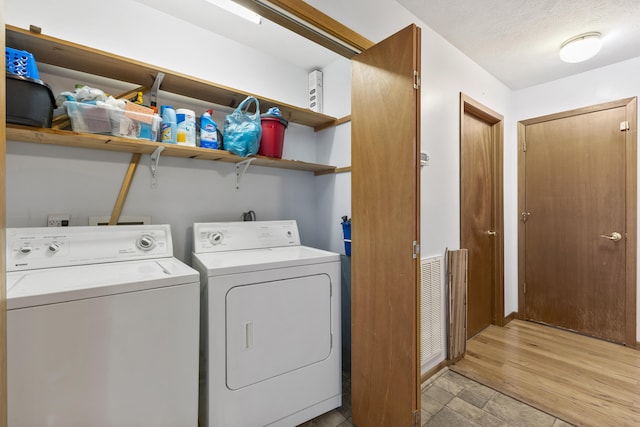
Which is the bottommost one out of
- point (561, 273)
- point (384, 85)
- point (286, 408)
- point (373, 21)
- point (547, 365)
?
point (547, 365)

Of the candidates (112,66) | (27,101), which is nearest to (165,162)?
(112,66)

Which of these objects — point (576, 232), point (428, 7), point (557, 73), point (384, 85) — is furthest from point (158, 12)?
point (576, 232)

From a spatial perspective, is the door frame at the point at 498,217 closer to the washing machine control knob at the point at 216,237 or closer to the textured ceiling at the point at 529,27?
the textured ceiling at the point at 529,27

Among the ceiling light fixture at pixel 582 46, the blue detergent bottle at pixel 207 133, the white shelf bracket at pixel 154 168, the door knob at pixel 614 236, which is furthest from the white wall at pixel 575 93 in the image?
the white shelf bracket at pixel 154 168

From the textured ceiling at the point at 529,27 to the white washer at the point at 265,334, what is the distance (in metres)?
1.84

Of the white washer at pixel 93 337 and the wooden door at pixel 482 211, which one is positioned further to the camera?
the wooden door at pixel 482 211

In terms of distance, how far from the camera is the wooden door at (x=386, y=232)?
1.35 metres

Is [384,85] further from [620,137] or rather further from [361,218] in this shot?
[620,137]

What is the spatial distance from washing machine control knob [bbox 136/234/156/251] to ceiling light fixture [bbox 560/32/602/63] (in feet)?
10.6

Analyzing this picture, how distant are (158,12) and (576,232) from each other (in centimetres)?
392

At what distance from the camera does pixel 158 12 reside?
1.76 meters

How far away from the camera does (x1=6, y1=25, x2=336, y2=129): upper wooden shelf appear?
128 cm

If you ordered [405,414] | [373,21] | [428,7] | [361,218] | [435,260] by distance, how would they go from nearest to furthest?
[405,414] → [361,218] → [373,21] → [428,7] → [435,260]

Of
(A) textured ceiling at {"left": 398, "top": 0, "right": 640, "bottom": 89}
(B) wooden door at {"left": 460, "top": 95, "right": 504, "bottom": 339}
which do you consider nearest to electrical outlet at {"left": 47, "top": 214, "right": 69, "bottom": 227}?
(A) textured ceiling at {"left": 398, "top": 0, "right": 640, "bottom": 89}
